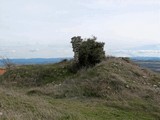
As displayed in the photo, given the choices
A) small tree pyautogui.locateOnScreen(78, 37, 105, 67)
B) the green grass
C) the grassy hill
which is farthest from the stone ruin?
the green grass

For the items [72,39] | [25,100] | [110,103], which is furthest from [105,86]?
[72,39]

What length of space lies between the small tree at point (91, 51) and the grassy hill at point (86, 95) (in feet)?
4.81

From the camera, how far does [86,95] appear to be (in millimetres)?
20219

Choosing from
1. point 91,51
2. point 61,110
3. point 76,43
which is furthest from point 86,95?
point 76,43

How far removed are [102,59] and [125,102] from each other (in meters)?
9.58

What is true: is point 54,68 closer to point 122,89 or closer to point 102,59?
point 102,59

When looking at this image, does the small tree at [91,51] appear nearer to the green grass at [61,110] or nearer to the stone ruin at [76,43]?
the stone ruin at [76,43]

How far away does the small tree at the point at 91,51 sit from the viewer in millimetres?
26969

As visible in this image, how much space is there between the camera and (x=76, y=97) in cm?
1983

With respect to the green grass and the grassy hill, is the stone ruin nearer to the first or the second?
the grassy hill

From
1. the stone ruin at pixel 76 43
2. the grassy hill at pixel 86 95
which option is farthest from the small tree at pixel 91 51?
the stone ruin at pixel 76 43

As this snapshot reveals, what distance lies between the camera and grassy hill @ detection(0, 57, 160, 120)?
1305cm

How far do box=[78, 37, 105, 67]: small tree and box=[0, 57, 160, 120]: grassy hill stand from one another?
1.47 metres

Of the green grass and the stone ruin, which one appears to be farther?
the stone ruin
